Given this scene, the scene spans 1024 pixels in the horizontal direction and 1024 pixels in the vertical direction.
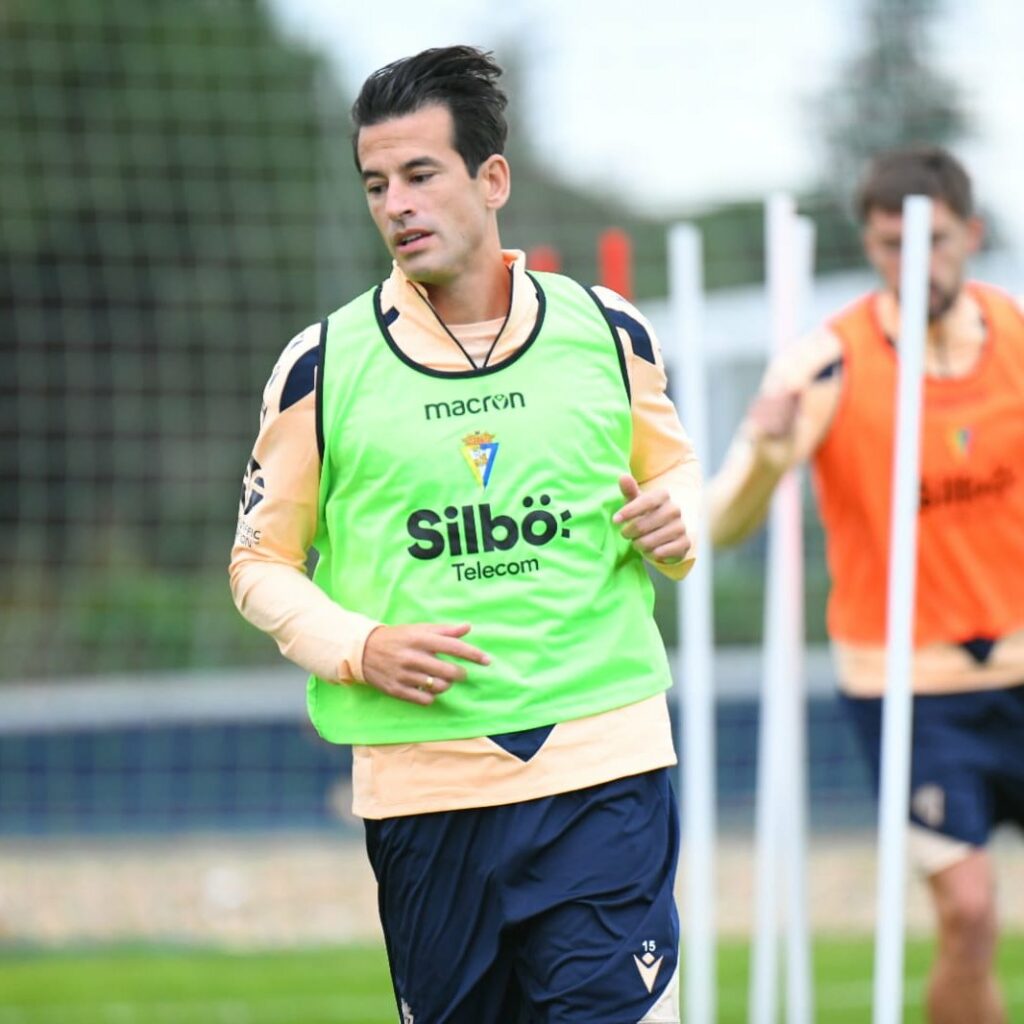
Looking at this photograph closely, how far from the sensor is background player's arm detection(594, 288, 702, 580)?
3.46 meters

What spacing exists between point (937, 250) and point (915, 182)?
18 cm

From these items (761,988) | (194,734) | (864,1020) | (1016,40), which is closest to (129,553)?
(194,734)

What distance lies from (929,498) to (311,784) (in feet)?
24.2

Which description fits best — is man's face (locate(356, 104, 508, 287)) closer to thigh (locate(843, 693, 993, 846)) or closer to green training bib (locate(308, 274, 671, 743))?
green training bib (locate(308, 274, 671, 743))

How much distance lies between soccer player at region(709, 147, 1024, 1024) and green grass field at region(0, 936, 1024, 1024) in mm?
2145

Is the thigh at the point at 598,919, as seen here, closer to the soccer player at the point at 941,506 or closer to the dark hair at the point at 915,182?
the soccer player at the point at 941,506

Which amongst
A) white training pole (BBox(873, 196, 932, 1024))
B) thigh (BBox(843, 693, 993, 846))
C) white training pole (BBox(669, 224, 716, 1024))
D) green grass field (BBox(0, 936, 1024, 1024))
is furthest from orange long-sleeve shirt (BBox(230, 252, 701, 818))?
green grass field (BBox(0, 936, 1024, 1024))

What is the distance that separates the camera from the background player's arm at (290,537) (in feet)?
11.4

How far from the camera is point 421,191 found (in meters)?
3.50

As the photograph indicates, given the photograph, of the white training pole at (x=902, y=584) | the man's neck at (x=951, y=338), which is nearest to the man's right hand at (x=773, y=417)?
the white training pole at (x=902, y=584)

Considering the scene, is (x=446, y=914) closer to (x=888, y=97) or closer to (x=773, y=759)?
(x=773, y=759)

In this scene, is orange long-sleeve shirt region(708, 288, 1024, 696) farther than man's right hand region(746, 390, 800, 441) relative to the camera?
Yes

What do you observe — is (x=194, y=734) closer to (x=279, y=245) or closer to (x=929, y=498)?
(x=279, y=245)

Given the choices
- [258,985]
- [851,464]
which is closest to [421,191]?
[851,464]
